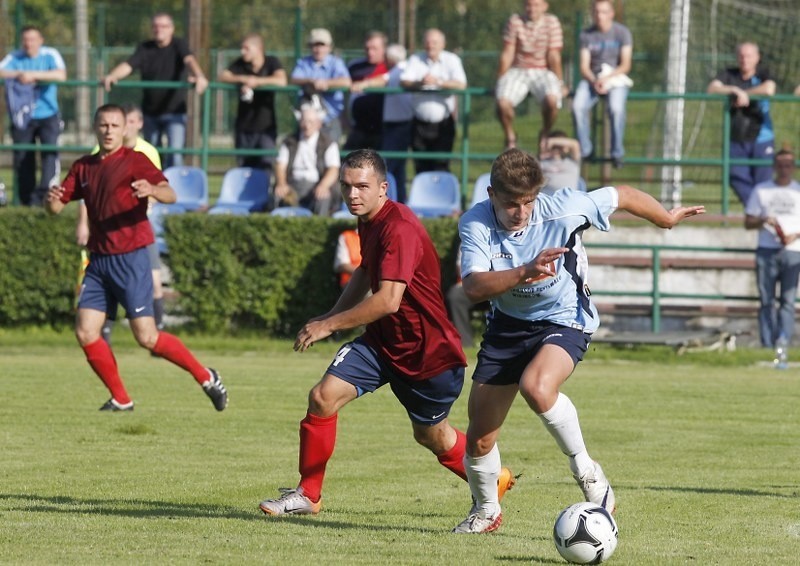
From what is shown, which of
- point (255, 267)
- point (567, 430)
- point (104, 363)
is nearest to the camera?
point (567, 430)

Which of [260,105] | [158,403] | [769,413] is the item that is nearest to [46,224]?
[260,105]

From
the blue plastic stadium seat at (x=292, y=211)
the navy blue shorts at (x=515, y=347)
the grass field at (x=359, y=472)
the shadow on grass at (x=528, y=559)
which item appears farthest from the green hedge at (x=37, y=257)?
the shadow on grass at (x=528, y=559)

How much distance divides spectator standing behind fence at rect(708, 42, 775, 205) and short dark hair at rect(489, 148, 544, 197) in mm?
11858

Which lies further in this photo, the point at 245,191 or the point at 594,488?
the point at 245,191

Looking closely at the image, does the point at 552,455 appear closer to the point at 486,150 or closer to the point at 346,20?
the point at 486,150

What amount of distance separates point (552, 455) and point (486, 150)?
11.1 metres

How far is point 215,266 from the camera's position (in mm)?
16891

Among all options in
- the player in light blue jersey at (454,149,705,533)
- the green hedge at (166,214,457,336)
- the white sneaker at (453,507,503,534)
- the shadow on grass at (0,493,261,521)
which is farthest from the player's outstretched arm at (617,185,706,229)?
the green hedge at (166,214,457,336)

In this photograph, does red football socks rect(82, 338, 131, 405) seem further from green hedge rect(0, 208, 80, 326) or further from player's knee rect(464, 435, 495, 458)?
green hedge rect(0, 208, 80, 326)

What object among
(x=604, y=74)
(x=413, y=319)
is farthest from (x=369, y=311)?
(x=604, y=74)

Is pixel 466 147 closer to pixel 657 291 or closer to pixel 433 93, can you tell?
pixel 433 93

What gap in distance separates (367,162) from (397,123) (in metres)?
11.1

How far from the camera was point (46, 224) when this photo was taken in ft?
55.8

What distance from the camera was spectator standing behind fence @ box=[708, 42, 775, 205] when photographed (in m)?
17.8
